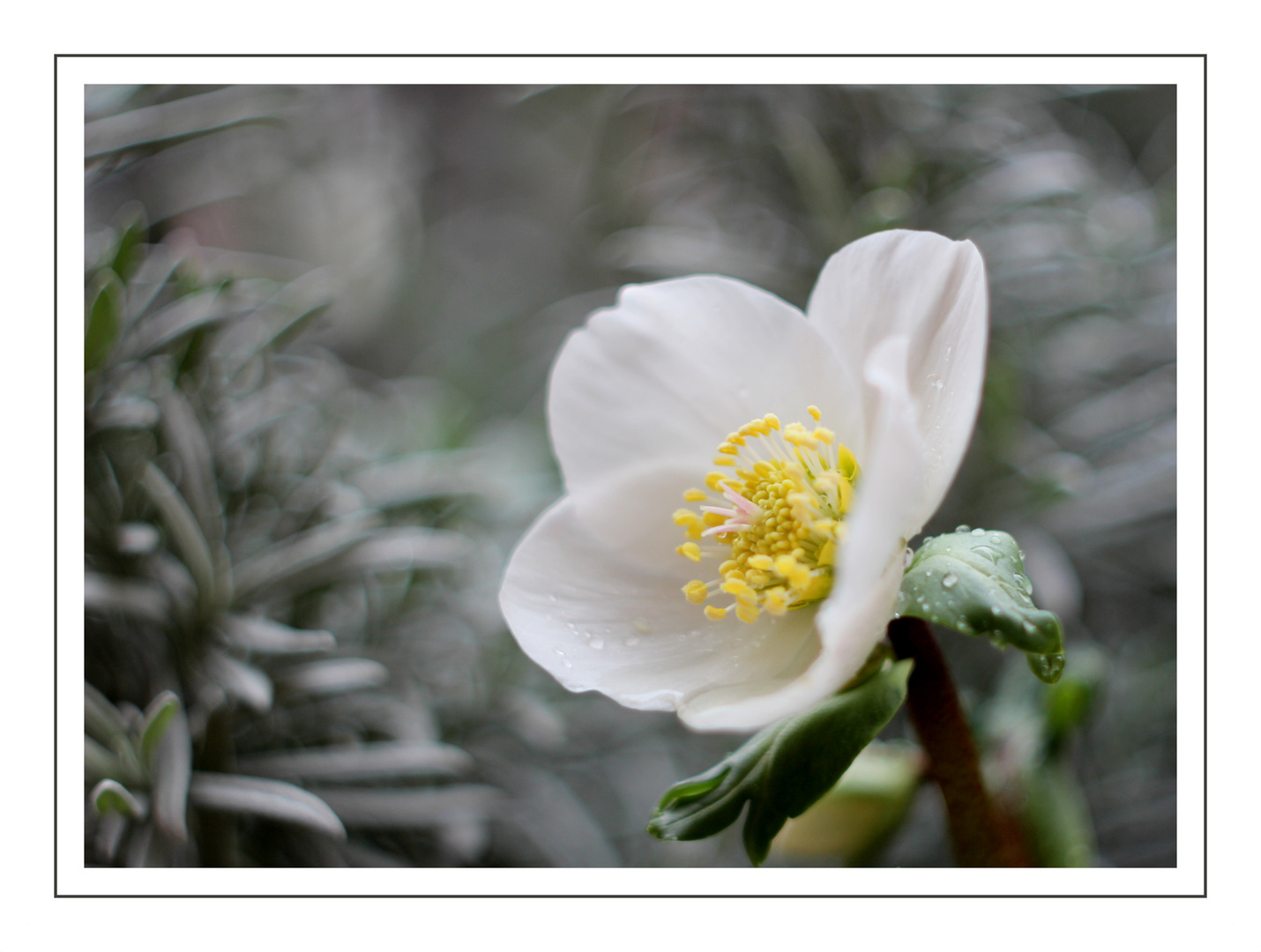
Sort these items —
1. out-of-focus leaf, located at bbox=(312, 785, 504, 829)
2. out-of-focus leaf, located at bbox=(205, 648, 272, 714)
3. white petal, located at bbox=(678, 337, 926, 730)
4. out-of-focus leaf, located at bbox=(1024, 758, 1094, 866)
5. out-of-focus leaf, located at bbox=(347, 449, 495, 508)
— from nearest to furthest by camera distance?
white petal, located at bbox=(678, 337, 926, 730) → out-of-focus leaf, located at bbox=(1024, 758, 1094, 866) → out-of-focus leaf, located at bbox=(205, 648, 272, 714) → out-of-focus leaf, located at bbox=(312, 785, 504, 829) → out-of-focus leaf, located at bbox=(347, 449, 495, 508)

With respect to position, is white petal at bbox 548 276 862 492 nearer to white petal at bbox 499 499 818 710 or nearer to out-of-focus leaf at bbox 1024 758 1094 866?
white petal at bbox 499 499 818 710

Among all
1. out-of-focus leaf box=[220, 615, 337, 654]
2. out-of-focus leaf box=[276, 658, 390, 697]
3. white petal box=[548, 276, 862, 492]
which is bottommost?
out-of-focus leaf box=[276, 658, 390, 697]

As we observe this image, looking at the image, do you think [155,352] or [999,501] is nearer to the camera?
[155,352]

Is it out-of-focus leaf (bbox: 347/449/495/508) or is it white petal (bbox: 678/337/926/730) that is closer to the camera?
white petal (bbox: 678/337/926/730)

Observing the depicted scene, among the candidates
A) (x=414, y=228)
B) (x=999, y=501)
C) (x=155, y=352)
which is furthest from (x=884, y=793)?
(x=414, y=228)

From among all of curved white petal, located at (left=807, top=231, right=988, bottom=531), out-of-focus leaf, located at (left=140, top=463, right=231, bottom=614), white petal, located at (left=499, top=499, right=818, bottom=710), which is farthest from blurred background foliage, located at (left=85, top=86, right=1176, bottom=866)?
curved white petal, located at (left=807, top=231, right=988, bottom=531)
